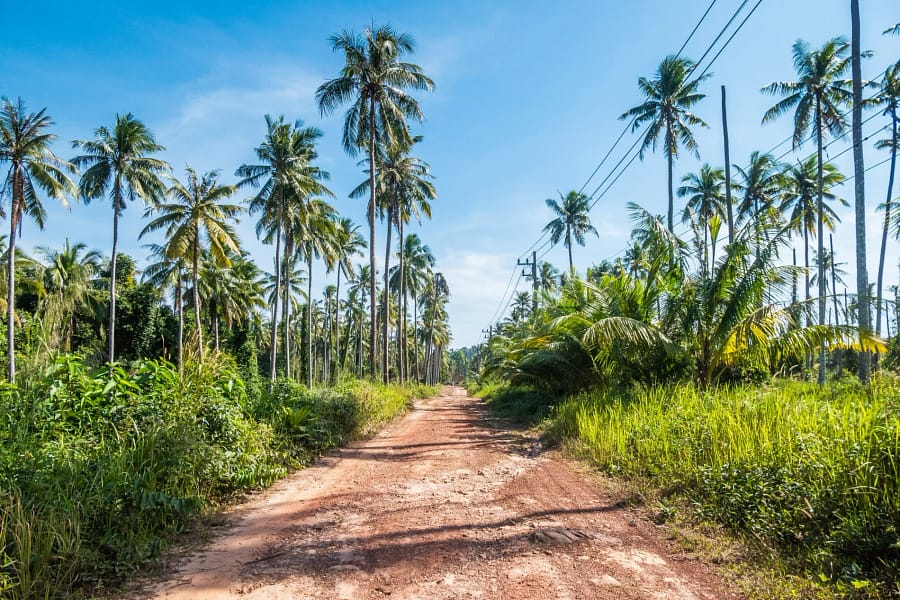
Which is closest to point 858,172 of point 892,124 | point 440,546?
point 892,124

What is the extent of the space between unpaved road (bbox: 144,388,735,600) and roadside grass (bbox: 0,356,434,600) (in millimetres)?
502

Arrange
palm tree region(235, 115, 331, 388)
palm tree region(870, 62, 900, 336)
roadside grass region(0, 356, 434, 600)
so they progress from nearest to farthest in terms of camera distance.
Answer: roadside grass region(0, 356, 434, 600)
palm tree region(870, 62, 900, 336)
palm tree region(235, 115, 331, 388)

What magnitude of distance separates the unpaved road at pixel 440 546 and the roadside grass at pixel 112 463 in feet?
1.65

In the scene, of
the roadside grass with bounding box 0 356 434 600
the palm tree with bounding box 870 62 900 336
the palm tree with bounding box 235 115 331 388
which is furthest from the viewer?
the palm tree with bounding box 235 115 331 388

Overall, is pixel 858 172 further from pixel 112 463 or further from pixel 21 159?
pixel 21 159

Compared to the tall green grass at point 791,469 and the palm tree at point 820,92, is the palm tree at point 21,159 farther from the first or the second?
the palm tree at point 820,92

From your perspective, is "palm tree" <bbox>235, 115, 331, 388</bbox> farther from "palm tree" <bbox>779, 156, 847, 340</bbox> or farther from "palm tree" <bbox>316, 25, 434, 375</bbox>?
"palm tree" <bbox>779, 156, 847, 340</bbox>

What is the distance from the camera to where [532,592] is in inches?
133

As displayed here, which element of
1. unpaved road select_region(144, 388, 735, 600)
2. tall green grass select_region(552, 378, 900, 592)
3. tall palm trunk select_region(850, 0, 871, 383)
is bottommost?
unpaved road select_region(144, 388, 735, 600)

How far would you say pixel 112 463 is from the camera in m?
4.52

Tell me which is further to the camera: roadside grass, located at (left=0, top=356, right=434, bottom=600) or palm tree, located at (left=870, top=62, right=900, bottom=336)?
palm tree, located at (left=870, top=62, right=900, bottom=336)

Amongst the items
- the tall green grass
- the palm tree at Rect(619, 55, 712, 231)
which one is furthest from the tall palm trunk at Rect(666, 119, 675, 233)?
the tall green grass

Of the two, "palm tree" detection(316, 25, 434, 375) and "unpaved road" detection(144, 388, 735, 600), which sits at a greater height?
"palm tree" detection(316, 25, 434, 375)

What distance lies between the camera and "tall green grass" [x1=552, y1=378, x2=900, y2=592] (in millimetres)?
3457
